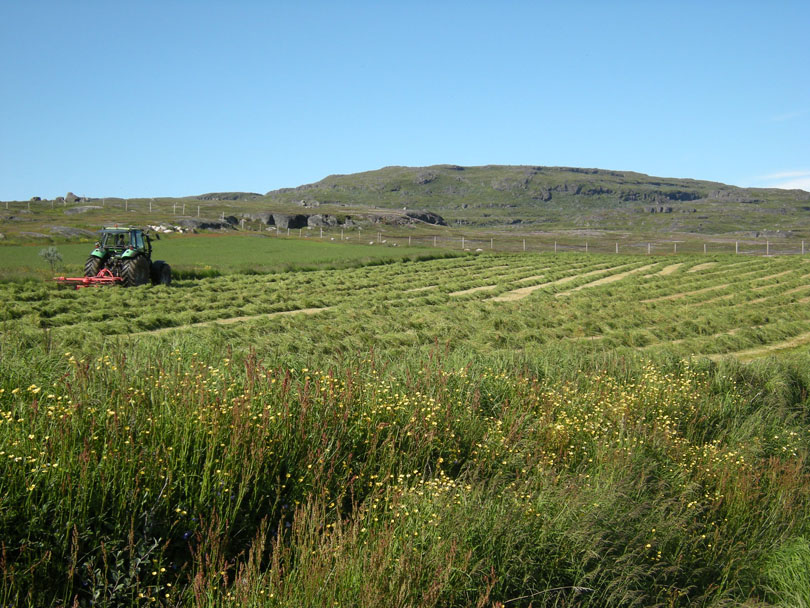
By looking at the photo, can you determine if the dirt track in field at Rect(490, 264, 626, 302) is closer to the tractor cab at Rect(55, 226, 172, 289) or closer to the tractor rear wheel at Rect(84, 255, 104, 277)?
the tractor cab at Rect(55, 226, 172, 289)

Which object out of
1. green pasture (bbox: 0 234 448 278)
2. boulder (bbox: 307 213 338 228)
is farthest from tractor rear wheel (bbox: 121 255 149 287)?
boulder (bbox: 307 213 338 228)

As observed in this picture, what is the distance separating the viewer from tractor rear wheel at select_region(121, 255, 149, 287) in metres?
23.7

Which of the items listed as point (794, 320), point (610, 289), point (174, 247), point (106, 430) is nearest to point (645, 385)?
point (106, 430)

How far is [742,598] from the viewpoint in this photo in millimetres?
5605

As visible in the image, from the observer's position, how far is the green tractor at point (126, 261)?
2377 centimetres

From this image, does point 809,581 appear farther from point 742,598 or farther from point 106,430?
point 106,430

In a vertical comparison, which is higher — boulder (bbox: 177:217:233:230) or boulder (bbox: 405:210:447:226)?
boulder (bbox: 405:210:447:226)

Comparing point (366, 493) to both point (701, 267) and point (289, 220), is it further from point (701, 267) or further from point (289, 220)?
point (289, 220)

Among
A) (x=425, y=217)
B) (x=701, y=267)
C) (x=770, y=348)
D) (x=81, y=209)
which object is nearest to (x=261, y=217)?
(x=81, y=209)

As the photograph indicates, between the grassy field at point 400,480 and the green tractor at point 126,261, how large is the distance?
13.5 m

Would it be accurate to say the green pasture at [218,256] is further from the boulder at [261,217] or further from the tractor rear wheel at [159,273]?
the boulder at [261,217]

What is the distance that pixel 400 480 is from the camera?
546 centimetres

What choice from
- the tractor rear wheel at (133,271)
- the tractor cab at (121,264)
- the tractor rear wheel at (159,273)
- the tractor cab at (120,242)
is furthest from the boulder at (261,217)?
the tractor rear wheel at (133,271)

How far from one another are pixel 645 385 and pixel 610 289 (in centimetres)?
1962
